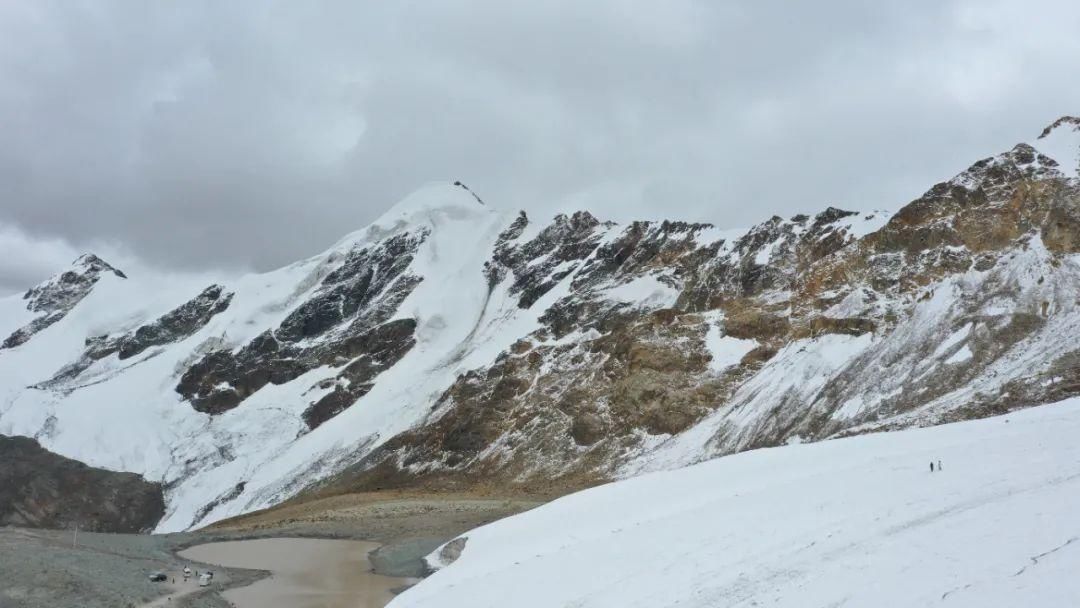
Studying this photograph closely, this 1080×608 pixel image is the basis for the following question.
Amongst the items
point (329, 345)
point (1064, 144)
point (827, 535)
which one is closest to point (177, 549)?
point (827, 535)

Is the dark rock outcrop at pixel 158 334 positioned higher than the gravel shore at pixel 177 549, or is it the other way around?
the dark rock outcrop at pixel 158 334

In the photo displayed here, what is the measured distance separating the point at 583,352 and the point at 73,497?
78761 mm

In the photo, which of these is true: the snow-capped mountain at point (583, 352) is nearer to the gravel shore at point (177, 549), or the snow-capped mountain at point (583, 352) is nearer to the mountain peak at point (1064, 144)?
the mountain peak at point (1064, 144)

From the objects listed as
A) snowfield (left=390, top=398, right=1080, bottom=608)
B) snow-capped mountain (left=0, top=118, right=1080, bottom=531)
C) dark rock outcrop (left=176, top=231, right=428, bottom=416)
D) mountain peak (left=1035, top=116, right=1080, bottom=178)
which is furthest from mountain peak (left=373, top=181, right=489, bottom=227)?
snowfield (left=390, top=398, right=1080, bottom=608)

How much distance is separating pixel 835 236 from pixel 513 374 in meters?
39.6

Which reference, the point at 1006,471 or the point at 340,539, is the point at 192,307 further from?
the point at 1006,471

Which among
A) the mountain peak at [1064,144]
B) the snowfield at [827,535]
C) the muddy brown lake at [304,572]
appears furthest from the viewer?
the mountain peak at [1064,144]

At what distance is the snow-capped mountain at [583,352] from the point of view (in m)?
57.0

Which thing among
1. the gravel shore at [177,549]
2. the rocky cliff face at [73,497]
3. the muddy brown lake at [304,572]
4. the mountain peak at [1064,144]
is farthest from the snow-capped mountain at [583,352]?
the muddy brown lake at [304,572]

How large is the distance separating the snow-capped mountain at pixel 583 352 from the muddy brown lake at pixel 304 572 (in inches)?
1049

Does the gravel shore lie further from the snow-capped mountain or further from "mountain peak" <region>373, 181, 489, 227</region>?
"mountain peak" <region>373, 181, 489, 227</region>

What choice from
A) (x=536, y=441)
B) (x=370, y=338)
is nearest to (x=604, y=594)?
(x=536, y=441)

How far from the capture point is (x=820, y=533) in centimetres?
1580

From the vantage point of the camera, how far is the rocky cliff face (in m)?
105
